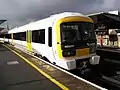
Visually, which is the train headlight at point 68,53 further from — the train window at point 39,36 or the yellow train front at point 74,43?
the train window at point 39,36

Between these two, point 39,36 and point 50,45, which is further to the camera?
point 39,36

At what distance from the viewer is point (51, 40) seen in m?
12.6

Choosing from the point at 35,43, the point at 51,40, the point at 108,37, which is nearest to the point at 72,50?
the point at 51,40

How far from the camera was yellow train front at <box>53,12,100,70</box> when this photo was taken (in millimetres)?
11484

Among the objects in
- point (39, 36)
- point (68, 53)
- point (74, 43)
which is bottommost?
point (68, 53)

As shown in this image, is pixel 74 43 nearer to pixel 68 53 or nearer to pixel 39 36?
pixel 68 53

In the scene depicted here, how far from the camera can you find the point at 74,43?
38.3 ft

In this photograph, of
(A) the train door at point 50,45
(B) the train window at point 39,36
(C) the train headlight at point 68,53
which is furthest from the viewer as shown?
(B) the train window at point 39,36

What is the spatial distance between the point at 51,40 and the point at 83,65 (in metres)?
2.24

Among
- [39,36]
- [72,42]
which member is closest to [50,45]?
[72,42]

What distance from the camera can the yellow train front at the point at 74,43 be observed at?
1148 cm

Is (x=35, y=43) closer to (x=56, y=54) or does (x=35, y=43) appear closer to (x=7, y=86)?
(x=56, y=54)

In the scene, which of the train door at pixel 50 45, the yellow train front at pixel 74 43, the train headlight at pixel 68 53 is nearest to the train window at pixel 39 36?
the train door at pixel 50 45

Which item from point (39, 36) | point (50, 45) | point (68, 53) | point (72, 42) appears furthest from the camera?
point (39, 36)
